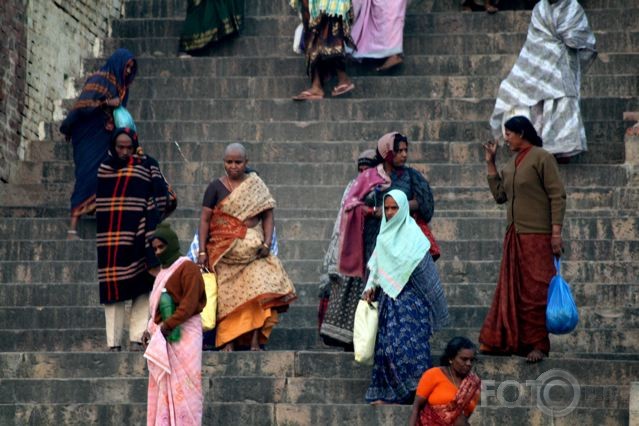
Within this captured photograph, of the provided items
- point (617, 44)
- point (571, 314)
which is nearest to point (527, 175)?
point (571, 314)

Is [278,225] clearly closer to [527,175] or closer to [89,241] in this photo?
[89,241]

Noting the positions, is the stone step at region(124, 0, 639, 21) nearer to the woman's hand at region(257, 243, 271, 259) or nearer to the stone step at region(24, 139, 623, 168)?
the stone step at region(24, 139, 623, 168)

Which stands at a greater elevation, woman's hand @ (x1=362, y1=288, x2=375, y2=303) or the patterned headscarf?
the patterned headscarf

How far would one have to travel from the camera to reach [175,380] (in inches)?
487

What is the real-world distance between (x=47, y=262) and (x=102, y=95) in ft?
5.54

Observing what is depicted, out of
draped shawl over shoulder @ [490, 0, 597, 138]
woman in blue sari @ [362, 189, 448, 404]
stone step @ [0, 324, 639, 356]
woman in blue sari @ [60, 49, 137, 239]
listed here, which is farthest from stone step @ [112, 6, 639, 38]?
woman in blue sari @ [362, 189, 448, 404]

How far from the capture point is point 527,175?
13.7 metres

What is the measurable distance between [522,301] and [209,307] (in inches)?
81.1

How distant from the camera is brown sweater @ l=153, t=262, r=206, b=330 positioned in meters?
12.4

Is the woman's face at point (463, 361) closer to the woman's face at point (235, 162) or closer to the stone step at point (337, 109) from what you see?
the woman's face at point (235, 162)

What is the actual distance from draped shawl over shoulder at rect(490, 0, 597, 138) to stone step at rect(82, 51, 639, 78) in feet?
3.58

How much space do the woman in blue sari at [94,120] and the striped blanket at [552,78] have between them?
3.02 meters

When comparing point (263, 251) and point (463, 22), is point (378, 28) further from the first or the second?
point (263, 251)

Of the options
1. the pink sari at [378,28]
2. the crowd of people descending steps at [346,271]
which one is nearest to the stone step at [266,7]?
the pink sari at [378,28]
